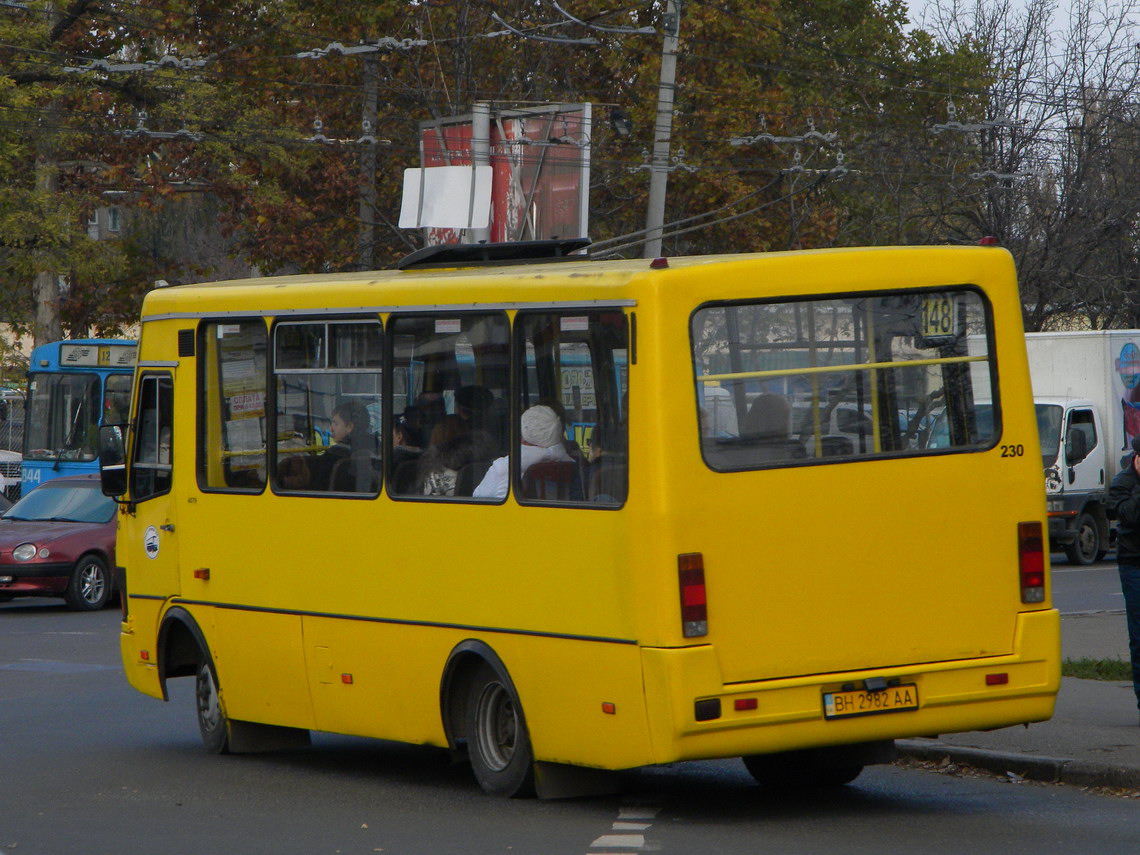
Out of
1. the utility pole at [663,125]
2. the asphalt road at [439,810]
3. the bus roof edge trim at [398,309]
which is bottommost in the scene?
the asphalt road at [439,810]

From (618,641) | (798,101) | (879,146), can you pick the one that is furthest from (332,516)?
(798,101)

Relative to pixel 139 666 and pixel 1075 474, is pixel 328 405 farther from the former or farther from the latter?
pixel 1075 474

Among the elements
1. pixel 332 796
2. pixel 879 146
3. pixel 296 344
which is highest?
pixel 879 146

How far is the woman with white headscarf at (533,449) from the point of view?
833 cm

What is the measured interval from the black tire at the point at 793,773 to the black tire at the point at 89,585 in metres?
13.7

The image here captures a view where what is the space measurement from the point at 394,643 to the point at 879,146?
31681 mm

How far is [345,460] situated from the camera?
9555mm

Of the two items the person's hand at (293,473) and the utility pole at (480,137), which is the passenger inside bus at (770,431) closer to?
the person's hand at (293,473)

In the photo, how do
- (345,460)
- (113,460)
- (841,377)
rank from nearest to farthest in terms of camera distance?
(841,377) < (345,460) < (113,460)

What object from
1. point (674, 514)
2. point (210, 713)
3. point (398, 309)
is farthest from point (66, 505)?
point (674, 514)

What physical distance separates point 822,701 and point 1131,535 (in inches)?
120

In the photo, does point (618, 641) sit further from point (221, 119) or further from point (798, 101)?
point (798, 101)

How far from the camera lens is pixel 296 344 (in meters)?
9.94

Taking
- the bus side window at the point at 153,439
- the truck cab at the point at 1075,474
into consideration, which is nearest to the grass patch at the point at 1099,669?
the bus side window at the point at 153,439
